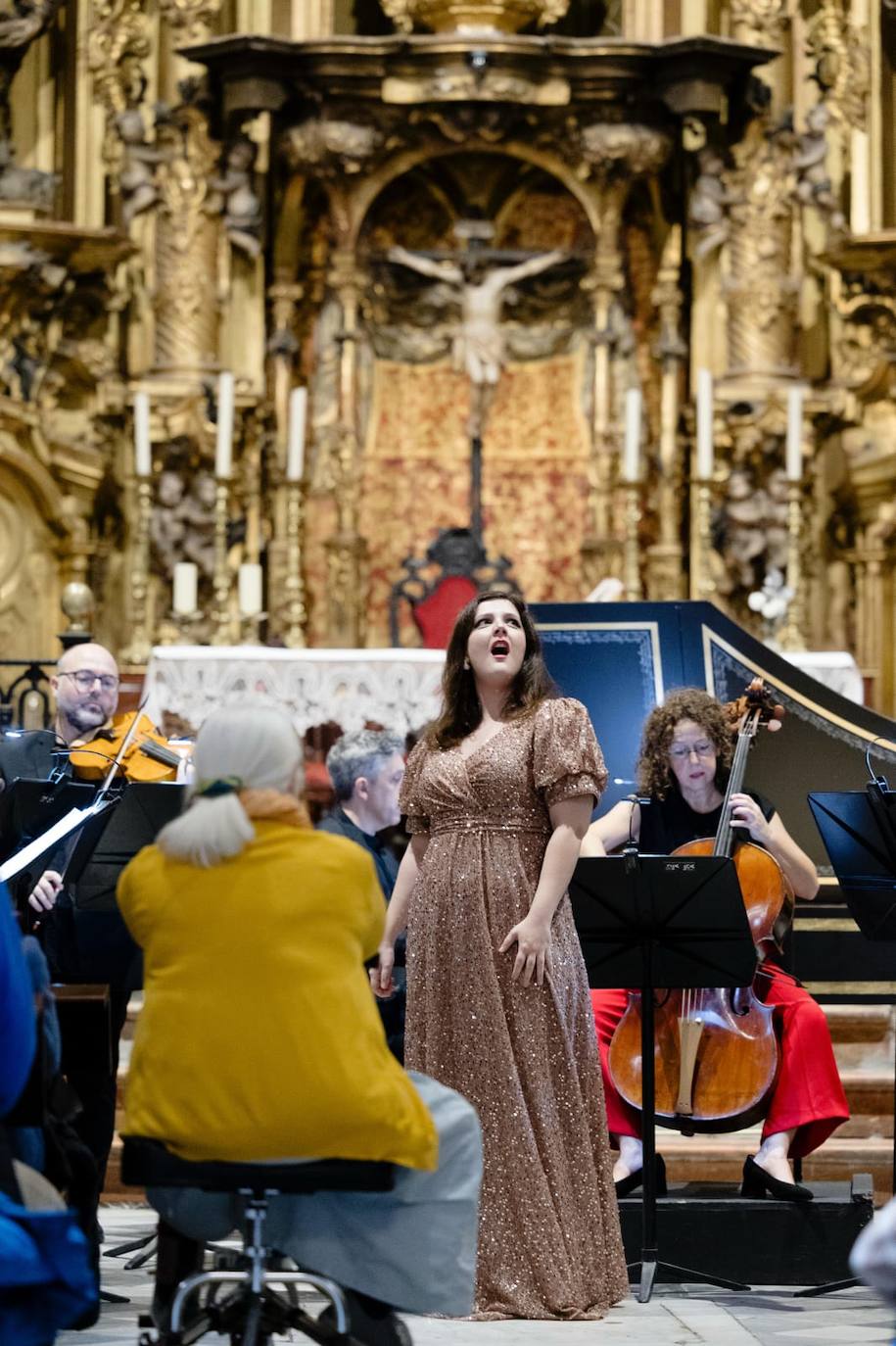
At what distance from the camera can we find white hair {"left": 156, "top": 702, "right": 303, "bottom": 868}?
13.6ft

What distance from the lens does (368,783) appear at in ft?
22.2

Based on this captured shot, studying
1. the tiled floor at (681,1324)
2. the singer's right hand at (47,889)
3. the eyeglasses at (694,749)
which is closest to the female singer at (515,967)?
the tiled floor at (681,1324)

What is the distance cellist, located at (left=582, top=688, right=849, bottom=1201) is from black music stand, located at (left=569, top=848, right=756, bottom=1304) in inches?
20.2

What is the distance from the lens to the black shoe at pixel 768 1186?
20.3 feet

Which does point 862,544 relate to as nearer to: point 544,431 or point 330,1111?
point 544,431

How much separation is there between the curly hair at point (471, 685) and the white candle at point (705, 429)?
558cm

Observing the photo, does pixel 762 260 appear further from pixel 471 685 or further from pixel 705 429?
pixel 471 685

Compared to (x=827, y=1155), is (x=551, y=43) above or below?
above

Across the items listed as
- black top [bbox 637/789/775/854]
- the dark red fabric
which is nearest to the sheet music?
black top [bbox 637/789/775/854]

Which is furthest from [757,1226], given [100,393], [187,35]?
[187,35]

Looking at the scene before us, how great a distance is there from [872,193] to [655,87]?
1.23 m

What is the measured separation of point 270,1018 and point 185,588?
7306 mm

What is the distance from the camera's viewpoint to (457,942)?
5625mm

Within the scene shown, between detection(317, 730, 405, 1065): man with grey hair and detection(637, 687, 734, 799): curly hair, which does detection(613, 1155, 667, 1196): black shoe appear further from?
detection(637, 687, 734, 799): curly hair
